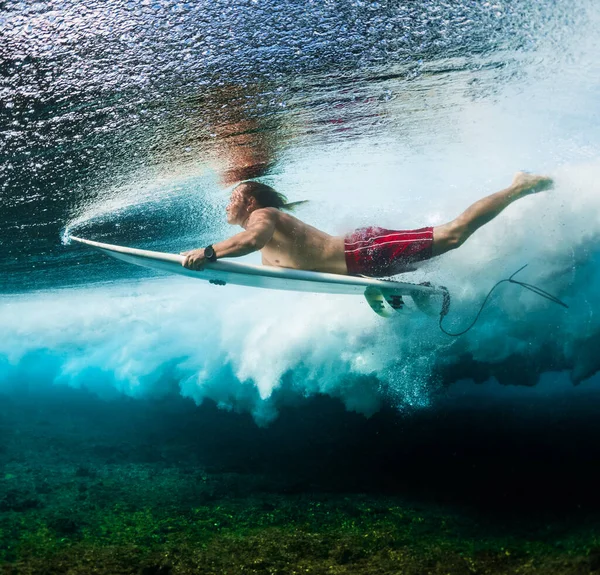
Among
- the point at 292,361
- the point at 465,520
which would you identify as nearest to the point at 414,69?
the point at 465,520

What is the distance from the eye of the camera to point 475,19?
2889 mm

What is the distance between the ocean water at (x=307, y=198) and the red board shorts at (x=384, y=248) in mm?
1255

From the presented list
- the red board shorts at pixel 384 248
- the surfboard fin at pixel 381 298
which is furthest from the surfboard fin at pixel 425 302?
the red board shorts at pixel 384 248

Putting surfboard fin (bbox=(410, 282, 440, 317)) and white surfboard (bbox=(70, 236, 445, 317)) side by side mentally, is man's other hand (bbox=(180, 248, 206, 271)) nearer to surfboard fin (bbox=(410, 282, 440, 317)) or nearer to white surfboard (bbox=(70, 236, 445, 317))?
white surfboard (bbox=(70, 236, 445, 317))

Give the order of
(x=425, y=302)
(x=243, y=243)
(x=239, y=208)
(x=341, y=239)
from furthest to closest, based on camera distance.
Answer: (x=425, y=302) < (x=239, y=208) < (x=341, y=239) < (x=243, y=243)

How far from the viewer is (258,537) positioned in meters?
5.54

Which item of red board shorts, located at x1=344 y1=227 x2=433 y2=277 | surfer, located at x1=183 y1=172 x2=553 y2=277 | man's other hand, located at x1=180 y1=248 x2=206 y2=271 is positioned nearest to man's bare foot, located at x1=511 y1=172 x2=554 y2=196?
surfer, located at x1=183 y1=172 x2=553 y2=277

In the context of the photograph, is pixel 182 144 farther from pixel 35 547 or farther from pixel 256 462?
pixel 256 462

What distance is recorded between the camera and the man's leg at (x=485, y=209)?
4.29 meters

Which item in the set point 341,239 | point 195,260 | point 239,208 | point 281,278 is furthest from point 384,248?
point 195,260

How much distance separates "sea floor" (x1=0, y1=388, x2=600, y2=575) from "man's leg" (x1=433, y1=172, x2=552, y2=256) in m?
3.43

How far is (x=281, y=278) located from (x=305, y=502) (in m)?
4.70

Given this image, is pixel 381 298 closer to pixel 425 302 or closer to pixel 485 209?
pixel 425 302

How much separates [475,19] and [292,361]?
50.1 feet
